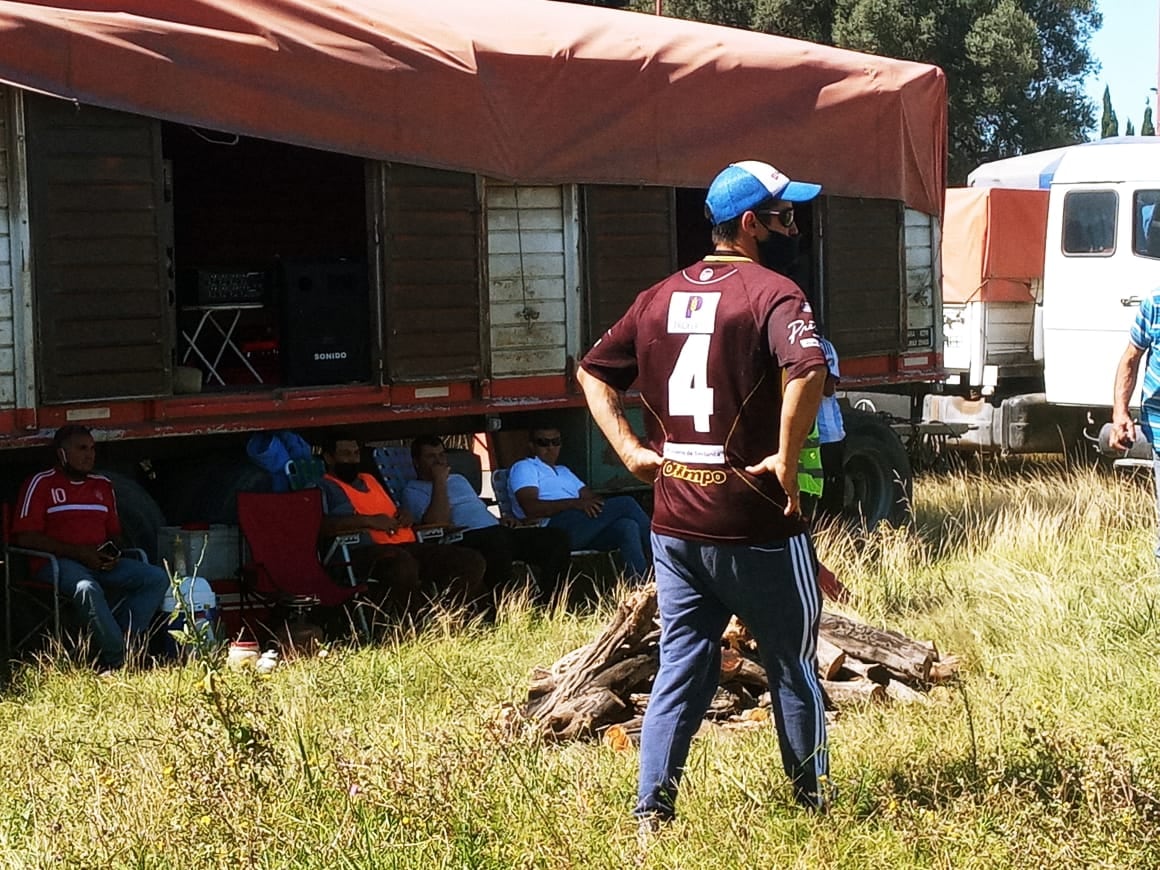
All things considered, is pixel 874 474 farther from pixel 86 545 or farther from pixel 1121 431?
pixel 86 545

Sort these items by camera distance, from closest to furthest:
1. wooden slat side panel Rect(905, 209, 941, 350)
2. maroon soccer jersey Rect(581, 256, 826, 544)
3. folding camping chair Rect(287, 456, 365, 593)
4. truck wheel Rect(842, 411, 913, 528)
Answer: maroon soccer jersey Rect(581, 256, 826, 544)
folding camping chair Rect(287, 456, 365, 593)
truck wheel Rect(842, 411, 913, 528)
wooden slat side panel Rect(905, 209, 941, 350)

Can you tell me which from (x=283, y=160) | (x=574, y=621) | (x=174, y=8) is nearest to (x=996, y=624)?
(x=574, y=621)

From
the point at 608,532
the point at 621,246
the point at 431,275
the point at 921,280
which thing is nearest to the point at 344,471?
the point at 431,275

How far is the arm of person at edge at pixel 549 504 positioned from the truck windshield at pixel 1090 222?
538 centimetres

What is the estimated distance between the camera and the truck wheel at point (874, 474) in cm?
1142

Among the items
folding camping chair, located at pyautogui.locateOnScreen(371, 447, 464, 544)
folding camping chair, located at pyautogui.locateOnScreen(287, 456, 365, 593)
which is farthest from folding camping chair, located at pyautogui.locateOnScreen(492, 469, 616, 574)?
folding camping chair, located at pyautogui.locateOnScreen(287, 456, 365, 593)

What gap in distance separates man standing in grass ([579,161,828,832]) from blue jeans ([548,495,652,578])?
4.74 metres

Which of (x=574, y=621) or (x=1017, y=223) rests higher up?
(x=1017, y=223)

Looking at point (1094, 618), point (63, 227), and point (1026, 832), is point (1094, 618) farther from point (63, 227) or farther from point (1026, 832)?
point (63, 227)

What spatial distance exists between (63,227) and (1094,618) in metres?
4.72

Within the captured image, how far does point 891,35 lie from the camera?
2883 centimetres

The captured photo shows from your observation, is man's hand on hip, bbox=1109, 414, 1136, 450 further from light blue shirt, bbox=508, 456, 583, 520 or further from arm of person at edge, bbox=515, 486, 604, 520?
light blue shirt, bbox=508, 456, 583, 520

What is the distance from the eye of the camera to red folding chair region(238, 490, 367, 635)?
8156 mm

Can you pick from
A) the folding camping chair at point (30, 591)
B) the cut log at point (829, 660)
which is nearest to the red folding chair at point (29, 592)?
the folding camping chair at point (30, 591)
